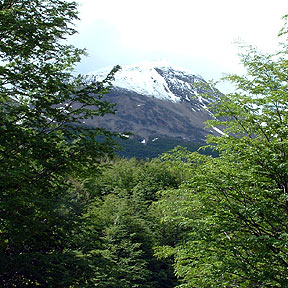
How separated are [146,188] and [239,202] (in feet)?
113

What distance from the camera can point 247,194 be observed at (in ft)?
25.5

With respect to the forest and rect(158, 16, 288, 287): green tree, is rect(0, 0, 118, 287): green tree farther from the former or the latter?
rect(158, 16, 288, 287): green tree

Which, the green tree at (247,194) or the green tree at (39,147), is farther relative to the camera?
the green tree at (247,194)

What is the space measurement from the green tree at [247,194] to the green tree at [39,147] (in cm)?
285

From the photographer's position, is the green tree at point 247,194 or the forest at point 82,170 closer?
the forest at point 82,170

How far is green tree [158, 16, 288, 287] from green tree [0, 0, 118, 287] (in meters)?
2.85

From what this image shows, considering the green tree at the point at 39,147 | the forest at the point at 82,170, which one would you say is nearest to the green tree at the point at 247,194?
the forest at the point at 82,170

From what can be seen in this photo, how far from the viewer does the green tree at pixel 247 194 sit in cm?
716

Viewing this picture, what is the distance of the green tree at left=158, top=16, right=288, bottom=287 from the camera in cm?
716

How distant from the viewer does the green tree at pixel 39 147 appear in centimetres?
592

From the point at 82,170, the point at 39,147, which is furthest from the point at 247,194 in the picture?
the point at 39,147

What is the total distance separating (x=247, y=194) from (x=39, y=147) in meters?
5.05

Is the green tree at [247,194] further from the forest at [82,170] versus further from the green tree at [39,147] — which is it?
the green tree at [39,147]

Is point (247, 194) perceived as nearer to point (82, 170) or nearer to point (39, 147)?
point (82, 170)
